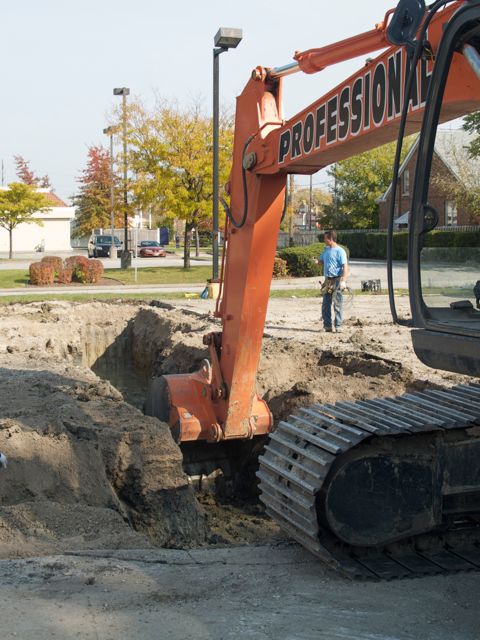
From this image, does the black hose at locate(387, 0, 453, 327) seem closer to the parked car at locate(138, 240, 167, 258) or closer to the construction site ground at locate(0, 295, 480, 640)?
the construction site ground at locate(0, 295, 480, 640)

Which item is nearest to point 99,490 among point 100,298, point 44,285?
point 100,298

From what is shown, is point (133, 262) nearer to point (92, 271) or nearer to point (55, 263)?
point (92, 271)

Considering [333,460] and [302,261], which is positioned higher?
[302,261]

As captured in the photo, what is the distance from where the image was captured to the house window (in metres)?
4.05

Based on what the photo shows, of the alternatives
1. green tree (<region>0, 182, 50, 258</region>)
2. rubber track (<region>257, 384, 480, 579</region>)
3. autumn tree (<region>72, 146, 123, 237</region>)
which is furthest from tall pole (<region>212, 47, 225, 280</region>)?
autumn tree (<region>72, 146, 123, 237</region>)

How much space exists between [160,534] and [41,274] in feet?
69.1

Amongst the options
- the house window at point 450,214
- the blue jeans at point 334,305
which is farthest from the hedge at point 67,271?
the house window at point 450,214

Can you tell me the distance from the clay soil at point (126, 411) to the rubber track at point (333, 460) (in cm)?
104

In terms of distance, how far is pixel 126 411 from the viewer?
8.09m

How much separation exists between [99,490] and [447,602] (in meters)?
3.07

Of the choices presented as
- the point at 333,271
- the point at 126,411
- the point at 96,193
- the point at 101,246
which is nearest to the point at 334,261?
the point at 333,271

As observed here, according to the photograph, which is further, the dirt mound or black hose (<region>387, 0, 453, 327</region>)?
the dirt mound

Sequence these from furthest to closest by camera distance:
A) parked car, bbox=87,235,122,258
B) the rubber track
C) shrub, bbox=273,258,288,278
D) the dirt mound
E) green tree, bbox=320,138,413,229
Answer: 1. green tree, bbox=320,138,413,229
2. parked car, bbox=87,235,122,258
3. shrub, bbox=273,258,288,278
4. the dirt mound
5. the rubber track

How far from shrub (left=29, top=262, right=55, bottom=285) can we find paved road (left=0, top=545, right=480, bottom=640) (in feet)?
74.2
